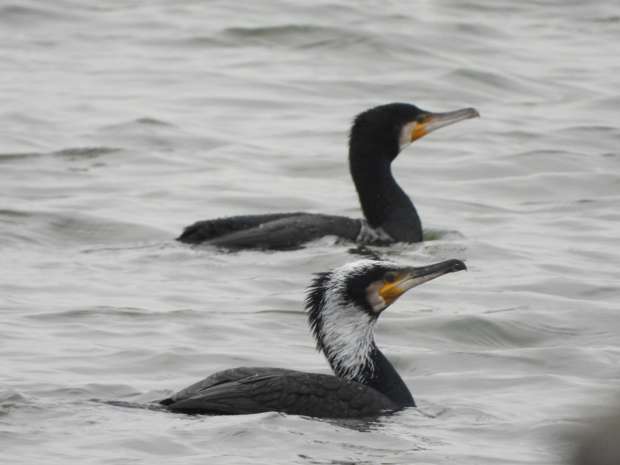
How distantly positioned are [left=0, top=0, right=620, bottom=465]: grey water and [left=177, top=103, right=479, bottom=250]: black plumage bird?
17 cm

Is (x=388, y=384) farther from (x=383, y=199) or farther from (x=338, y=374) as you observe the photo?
(x=383, y=199)

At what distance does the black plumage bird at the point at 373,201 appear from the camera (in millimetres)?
12117

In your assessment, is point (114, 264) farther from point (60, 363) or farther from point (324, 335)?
point (324, 335)

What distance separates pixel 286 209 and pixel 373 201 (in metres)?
1.54

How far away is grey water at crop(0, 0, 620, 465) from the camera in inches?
317

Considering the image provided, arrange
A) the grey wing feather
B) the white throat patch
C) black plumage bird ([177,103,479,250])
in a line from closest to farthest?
the grey wing feather, the white throat patch, black plumage bird ([177,103,479,250])

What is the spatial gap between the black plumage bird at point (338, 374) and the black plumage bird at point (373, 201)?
3673 mm

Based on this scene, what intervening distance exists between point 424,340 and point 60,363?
2211 millimetres

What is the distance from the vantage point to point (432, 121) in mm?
12953

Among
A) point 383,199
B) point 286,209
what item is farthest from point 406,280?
point 286,209

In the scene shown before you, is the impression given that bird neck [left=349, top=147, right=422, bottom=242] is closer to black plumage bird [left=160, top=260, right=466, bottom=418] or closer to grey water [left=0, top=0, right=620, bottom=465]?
grey water [left=0, top=0, right=620, bottom=465]

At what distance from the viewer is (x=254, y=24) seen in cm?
2156

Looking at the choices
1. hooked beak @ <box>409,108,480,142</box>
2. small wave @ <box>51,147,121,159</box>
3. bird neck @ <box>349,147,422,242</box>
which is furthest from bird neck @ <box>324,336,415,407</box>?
small wave @ <box>51,147,121,159</box>

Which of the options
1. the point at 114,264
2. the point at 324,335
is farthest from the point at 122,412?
the point at 114,264
